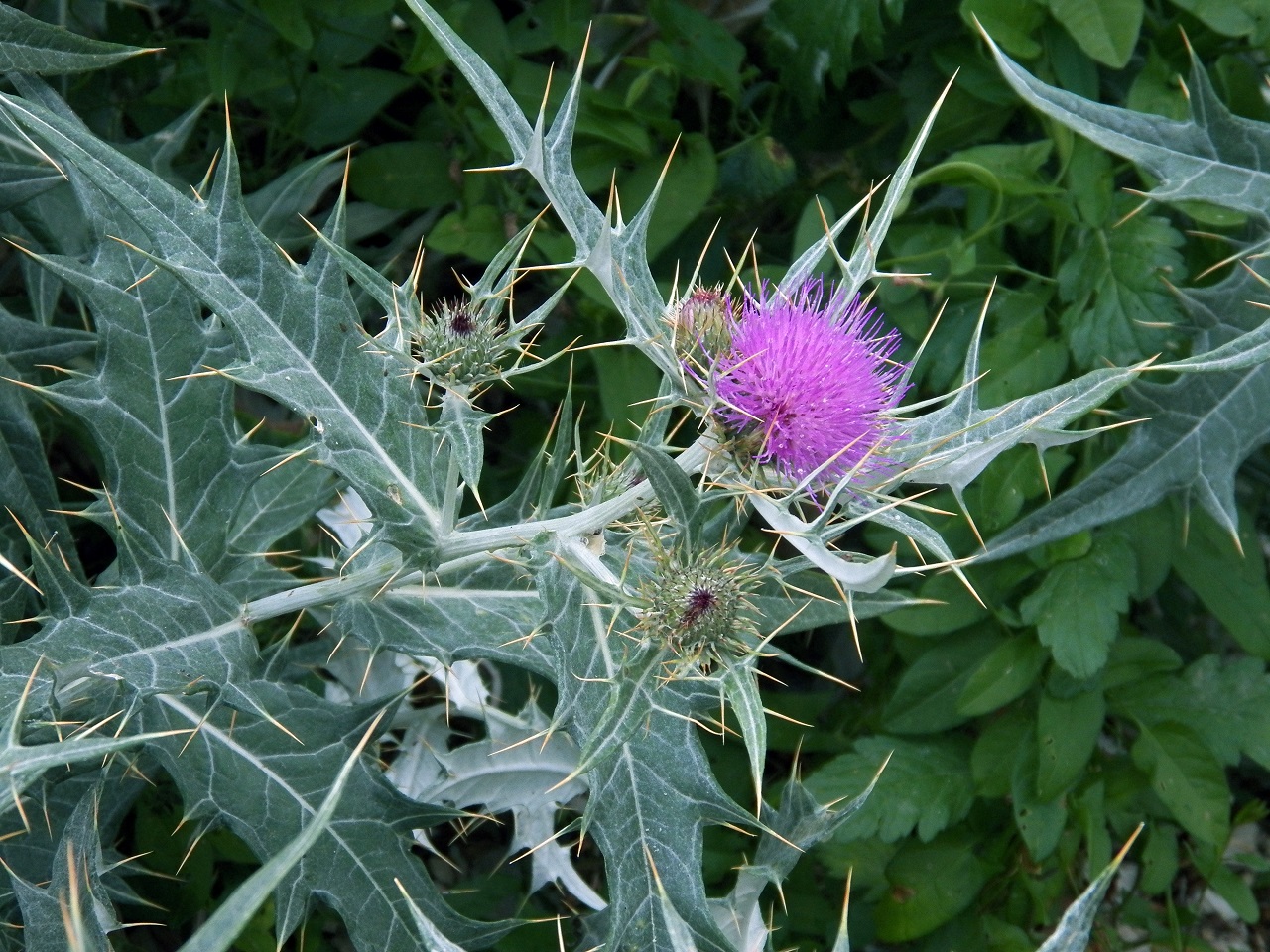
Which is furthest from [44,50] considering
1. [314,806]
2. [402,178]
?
[314,806]

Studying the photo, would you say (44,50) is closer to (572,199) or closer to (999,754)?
(572,199)

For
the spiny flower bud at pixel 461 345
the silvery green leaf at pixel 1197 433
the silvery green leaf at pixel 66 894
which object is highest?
the spiny flower bud at pixel 461 345

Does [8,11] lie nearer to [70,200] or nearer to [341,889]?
[70,200]

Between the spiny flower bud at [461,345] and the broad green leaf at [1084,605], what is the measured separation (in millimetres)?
1212

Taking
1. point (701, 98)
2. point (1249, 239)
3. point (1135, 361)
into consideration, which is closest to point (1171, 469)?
point (1135, 361)

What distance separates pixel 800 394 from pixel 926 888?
1.29 m

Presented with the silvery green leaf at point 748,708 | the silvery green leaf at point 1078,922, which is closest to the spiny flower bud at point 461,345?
the silvery green leaf at point 748,708

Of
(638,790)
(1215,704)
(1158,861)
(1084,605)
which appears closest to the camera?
(638,790)

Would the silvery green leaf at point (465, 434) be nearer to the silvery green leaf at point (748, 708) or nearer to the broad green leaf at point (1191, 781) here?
the silvery green leaf at point (748, 708)

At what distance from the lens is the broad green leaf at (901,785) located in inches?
85.4

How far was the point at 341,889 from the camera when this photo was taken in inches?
66.5

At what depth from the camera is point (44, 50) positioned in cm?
177

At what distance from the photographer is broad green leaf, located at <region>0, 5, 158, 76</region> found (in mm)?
→ 1725

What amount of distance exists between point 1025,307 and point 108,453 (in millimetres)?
1744
